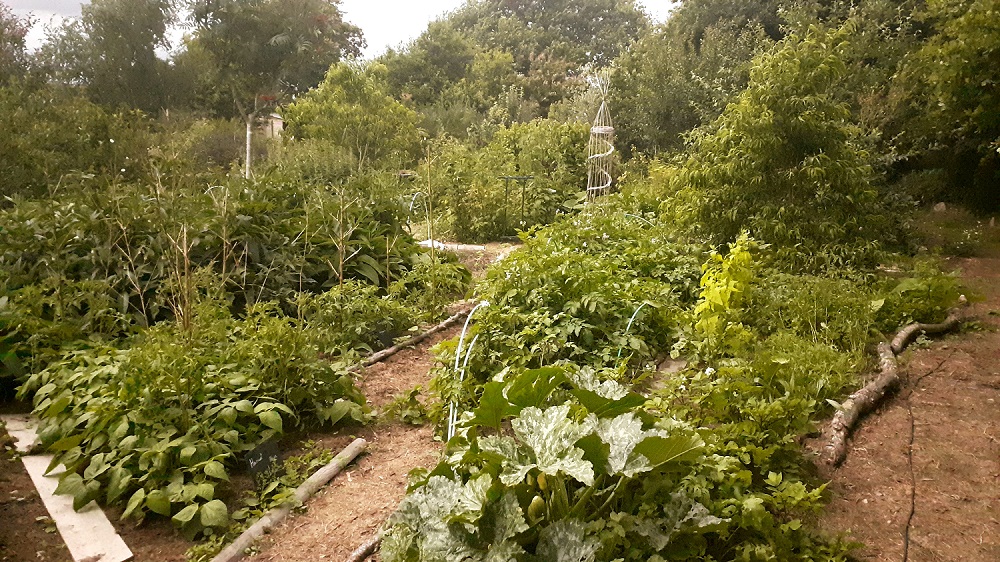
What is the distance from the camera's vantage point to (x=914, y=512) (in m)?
2.57

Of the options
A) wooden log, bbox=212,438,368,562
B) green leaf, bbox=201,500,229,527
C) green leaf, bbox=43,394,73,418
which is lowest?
wooden log, bbox=212,438,368,562

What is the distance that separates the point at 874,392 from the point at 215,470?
339 centimetres

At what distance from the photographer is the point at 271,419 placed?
2.93 m

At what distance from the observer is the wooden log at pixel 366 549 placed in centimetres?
229

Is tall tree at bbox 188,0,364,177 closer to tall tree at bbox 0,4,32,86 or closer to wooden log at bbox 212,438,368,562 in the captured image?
tall tree at bbox 0,4,32,86

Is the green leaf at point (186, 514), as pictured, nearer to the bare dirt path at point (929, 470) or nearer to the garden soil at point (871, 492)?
the garden soil at point (871, 492)

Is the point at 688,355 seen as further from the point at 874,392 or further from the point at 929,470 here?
the point at 929,470

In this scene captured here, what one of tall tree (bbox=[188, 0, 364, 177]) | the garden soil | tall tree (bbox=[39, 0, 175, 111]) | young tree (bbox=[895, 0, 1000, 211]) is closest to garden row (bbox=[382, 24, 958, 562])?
the garden soil

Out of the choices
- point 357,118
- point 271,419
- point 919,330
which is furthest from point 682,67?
point 271,419

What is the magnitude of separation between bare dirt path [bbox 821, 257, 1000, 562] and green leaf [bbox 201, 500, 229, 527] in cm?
238

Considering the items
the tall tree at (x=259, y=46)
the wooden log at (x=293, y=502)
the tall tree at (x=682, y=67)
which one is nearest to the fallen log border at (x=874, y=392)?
the wooden log at (x=293, y=502)

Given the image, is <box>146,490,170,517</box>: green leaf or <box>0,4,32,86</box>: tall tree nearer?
<box>146,490,170,517</box>: green leaf

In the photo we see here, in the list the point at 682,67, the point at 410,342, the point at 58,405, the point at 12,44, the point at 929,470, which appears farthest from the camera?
the point at 682,67

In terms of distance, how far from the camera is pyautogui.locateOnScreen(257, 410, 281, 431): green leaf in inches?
115
